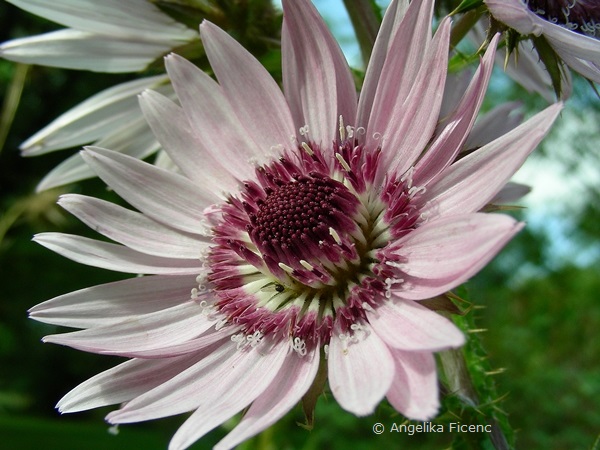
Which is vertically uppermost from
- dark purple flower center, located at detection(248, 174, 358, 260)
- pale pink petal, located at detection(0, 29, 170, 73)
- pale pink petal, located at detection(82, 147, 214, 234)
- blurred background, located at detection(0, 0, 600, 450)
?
pale pink petal, located at detection(0, 29, 170, 73)

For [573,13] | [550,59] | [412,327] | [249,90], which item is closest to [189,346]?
[412,327]

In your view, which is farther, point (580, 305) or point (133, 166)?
point (580, 305)

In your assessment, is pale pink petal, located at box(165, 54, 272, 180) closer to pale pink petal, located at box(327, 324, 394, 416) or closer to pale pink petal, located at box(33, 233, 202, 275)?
pale pink petal, located at box(33, 233, 202, 275)

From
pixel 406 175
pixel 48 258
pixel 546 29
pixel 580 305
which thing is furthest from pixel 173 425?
pixel 580 305

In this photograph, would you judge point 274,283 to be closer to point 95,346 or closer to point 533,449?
point 95,346

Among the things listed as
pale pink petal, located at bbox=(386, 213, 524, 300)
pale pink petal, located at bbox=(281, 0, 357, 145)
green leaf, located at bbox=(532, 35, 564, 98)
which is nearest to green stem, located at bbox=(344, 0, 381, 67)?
pale pink petal, located at bbox=(281, 0, 357, 145)

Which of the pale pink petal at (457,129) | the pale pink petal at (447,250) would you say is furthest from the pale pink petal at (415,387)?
the pale pink petal at (457,129)

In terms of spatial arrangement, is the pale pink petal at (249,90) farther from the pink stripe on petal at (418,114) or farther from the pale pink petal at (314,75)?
the pink stripe on petal at (418,114)

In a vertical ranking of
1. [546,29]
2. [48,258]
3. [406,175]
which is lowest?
[48,258]
